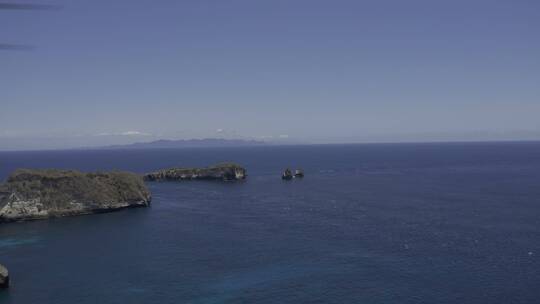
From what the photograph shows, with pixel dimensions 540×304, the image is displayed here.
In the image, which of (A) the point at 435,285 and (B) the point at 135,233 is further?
(B) the point at 135,233

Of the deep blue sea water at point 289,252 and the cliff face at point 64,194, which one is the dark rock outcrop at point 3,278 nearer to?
the deep blue sea water at point 289,252

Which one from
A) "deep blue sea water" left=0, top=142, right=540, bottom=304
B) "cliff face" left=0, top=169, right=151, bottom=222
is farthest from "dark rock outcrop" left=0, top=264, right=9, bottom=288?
"cliff face" left=0, top=169, right=151, bottom=222

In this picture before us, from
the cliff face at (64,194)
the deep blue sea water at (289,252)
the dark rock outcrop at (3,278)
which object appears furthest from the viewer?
the cliff face at (64,194)

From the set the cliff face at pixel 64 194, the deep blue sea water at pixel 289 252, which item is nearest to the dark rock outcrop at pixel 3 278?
the deep blue sea water at pixel 289 252

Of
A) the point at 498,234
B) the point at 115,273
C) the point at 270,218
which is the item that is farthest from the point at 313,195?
the point at 115,273

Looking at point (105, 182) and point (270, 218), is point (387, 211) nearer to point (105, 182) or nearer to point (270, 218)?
point (270, 218)

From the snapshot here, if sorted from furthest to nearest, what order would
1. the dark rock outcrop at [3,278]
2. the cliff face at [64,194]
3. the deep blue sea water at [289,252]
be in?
the cliff face at [64,194] → the dark rock outcrop at [3,278] → the deep blue sea water at [289,252]
